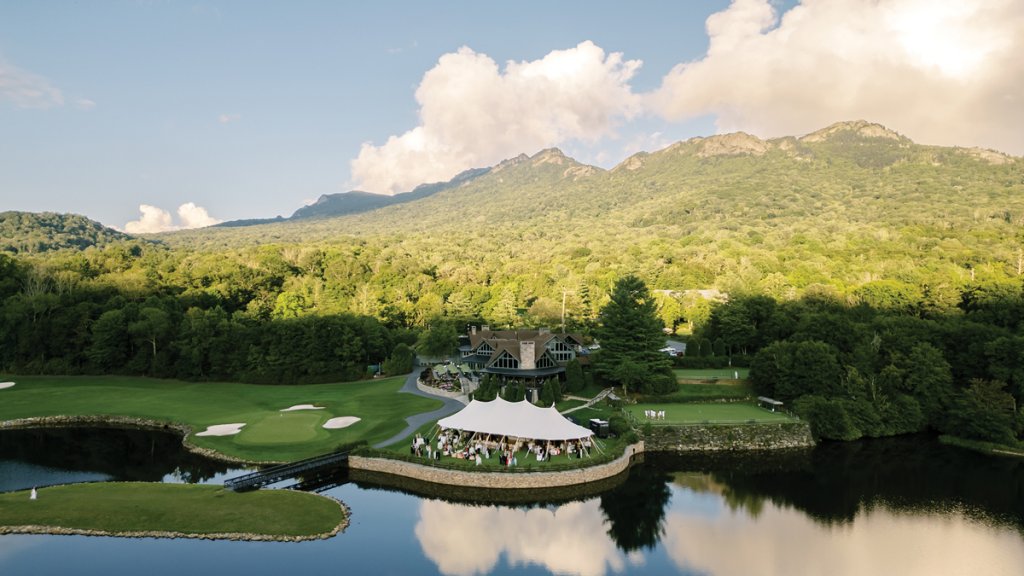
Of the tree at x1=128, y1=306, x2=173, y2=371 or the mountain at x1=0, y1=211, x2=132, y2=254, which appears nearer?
the tree at x1=128, y1=306, x2=173, y2=371

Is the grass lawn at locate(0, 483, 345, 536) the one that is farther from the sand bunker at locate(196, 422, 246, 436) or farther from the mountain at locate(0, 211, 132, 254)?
the mountain at locate(0, 211, 132, 254)

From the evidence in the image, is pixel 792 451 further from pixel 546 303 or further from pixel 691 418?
pixel 546 303

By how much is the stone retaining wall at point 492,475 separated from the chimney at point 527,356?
16757mm

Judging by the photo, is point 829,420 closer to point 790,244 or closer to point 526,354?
point 526,354

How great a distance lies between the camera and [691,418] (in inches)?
1533

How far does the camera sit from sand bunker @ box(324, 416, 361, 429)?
38.8m

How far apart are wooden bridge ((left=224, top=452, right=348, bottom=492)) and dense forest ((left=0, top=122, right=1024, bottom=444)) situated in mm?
27721

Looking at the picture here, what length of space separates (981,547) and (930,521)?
8.77ft

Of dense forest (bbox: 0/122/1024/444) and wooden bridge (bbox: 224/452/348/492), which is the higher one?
dense forest (bbox: 0/122/1024/444)

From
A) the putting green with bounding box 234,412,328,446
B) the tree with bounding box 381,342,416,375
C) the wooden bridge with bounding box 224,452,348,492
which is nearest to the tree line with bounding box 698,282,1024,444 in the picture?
the wooden bridge with bounding box 224,452,348,492

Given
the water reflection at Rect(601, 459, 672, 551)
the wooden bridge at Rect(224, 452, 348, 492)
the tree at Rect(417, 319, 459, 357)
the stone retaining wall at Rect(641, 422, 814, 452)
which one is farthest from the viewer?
the tree at Rect(417, 319, 459, 357)

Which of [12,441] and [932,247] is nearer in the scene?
[12,441]

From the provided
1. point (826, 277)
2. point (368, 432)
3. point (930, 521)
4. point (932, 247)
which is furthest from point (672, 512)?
point (932, 247)

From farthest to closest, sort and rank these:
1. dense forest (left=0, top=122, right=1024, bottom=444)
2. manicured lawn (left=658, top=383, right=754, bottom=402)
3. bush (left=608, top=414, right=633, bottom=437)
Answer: manicured lawn (left=658, top=383, right=754, bottom=402), dense forest (left=0, top=122, right=1024, bottom=444), bush (left=608, top=414, right=633, bottom=437)
